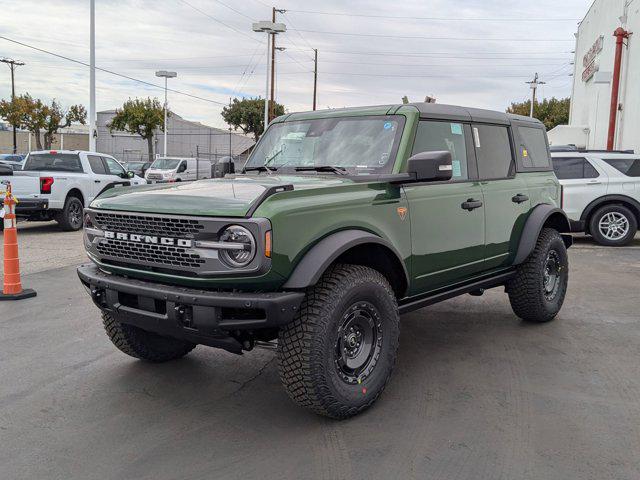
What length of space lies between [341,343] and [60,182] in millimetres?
10892

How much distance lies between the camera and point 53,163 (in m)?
13.6

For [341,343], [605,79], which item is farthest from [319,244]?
[605,79]

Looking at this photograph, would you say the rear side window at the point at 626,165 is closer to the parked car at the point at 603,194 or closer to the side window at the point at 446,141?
the parked car at the point at 603,194

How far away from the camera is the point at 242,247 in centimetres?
326

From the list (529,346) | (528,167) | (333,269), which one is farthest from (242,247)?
(528,167)

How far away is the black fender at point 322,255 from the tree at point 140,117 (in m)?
51.3

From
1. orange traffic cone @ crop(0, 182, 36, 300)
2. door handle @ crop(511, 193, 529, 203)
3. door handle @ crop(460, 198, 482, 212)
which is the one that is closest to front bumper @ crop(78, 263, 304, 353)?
door handle @ crop(460, 198, 482, 212)

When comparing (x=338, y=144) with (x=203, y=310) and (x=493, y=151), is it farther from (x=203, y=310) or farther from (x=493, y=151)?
(x=203, y=310)

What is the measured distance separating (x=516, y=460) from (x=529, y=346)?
2151mm

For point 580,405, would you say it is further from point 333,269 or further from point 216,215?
point 216,215

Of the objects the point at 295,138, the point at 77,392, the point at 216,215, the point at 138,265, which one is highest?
the point at 295,138

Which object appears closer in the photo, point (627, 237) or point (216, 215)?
point (216, 215)

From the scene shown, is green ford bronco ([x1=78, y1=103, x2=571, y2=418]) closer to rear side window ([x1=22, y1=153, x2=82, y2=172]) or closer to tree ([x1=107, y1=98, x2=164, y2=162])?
rear side window ([x1=22, y1=153, x2=82, y2=172])

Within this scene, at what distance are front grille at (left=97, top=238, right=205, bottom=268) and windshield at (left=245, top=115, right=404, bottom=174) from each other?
1.45 m
